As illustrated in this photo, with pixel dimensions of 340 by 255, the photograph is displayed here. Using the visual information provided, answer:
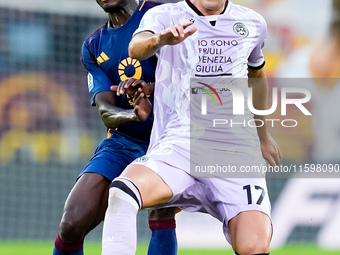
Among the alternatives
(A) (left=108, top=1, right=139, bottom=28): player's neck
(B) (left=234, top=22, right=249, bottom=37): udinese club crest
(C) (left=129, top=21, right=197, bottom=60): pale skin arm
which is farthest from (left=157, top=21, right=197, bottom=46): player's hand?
(A) (left=108, top=1, right=139, bottom=28): player's neck

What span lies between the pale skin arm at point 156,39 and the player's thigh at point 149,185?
1.90 ft

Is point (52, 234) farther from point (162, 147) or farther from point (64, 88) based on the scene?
point (162, 147)

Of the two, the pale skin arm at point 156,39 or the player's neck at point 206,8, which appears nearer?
the pale skin arm at point 156,39

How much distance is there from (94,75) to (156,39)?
118 centimetres

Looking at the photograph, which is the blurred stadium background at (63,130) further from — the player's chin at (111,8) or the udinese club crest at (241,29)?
the udinese club crest at (241,29)

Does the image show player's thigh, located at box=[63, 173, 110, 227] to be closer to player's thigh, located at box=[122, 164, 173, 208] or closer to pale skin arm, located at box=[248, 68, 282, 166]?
player's thigh, located at box=[122, 164, 173, 208]

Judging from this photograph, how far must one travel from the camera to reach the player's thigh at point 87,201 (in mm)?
4035

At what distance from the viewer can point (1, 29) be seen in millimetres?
8906

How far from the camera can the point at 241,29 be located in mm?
3809

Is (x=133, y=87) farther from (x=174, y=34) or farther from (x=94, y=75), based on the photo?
(x=94, y=75)

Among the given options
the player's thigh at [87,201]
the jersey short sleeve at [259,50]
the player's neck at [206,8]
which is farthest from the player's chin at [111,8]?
the player's thigh at [87,201]

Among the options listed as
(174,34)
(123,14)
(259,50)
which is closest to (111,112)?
(123,14)

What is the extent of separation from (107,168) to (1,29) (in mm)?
5302

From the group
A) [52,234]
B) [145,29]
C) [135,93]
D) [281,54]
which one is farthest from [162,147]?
[281,54]
